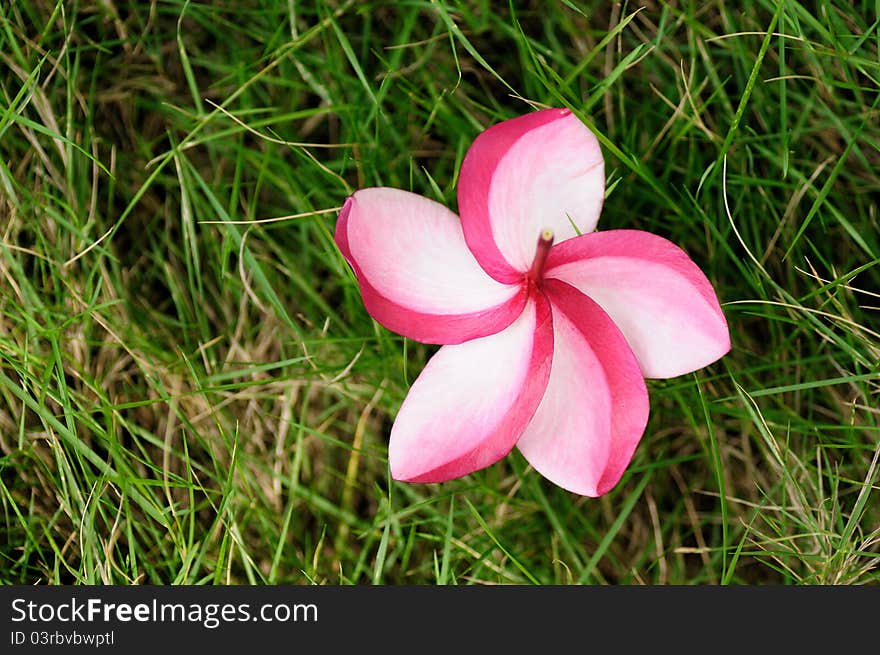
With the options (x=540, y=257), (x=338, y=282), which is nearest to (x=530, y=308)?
(x=540, y=257)

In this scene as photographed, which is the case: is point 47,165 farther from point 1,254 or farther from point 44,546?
point 44,546

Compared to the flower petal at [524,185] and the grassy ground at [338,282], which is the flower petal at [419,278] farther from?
the grassy ground at [338,282]

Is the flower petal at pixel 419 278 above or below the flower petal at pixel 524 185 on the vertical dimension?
below

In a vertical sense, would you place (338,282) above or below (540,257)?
below

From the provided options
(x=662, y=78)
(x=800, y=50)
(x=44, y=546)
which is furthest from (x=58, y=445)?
(x=800, y=50)

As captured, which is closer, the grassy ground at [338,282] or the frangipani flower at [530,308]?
the frangipani flower at [530,308]

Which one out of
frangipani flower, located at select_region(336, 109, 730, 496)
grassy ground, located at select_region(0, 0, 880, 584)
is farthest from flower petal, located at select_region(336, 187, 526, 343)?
grassy ground, located at select_region(0, 0, 880, 584)

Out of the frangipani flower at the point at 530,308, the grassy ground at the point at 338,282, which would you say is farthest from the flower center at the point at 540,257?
the grassy ground at the point at 338,282

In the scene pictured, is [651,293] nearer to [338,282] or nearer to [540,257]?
[540,257]
